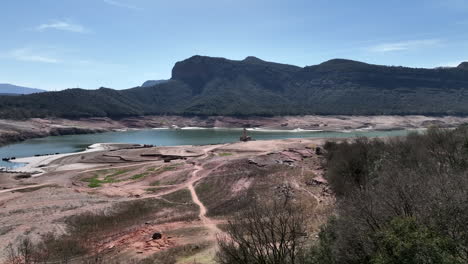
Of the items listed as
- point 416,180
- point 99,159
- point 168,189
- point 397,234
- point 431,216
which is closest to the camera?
point 397,234

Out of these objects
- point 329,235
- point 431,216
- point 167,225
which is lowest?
point 167,225

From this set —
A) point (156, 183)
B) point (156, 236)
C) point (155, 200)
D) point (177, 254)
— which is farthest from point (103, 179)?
point (177, 254)

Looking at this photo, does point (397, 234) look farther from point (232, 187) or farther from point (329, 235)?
point (232, 187)

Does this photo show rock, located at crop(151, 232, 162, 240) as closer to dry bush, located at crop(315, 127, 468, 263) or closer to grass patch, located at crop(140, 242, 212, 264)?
grass patch, located at crop(140, 242, 212, 264)

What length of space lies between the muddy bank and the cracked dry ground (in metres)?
88.7

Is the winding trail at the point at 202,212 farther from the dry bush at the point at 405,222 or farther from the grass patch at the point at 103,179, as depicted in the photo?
the dry bush at the point at 405,222

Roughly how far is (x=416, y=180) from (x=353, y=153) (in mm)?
22926

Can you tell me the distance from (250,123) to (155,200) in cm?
14128

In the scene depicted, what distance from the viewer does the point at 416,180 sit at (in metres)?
22.7

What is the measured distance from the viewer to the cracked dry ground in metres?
31.4

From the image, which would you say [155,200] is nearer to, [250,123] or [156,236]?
[156,236]

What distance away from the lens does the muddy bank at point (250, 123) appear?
492ft

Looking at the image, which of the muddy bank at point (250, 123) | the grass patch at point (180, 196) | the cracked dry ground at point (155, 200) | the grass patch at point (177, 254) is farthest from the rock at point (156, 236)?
the muddy bank at point (250, 123)

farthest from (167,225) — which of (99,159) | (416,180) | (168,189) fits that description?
(99,159)
